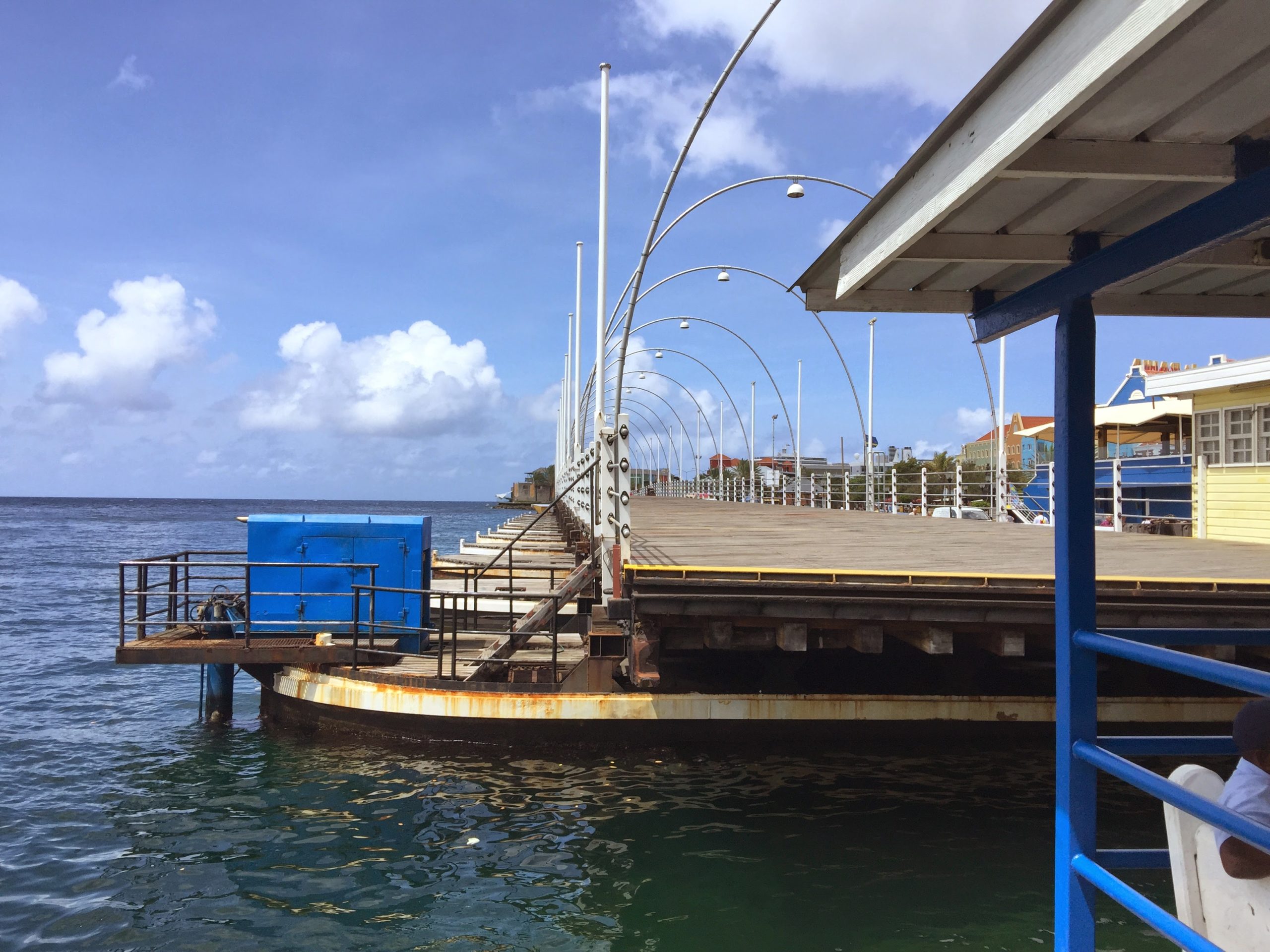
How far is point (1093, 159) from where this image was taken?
112 inches

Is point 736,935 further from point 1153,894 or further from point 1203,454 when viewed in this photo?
point 1203,454

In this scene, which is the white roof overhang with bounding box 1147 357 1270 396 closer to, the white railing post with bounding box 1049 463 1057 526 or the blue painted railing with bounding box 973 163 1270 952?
the white railing post with bounding box 1049 463 1057 526

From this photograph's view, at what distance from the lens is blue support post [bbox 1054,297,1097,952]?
3.16m

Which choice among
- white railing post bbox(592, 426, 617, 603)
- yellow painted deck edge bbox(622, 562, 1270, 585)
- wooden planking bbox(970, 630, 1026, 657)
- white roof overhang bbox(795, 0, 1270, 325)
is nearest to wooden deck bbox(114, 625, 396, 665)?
white railing post bbox(592, 426, 617, 603)

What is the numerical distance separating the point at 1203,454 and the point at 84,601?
32.5 meters

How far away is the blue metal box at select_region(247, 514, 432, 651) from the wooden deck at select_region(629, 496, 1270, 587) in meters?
3.18

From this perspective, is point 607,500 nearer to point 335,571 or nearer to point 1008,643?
point 1008,643

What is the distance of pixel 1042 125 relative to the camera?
2482 millimetres

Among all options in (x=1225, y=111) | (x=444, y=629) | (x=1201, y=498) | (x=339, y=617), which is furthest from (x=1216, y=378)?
(x=1225, y=111)

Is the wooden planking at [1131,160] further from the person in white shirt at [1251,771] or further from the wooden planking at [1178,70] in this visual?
the person in white shirt at [1251,771]

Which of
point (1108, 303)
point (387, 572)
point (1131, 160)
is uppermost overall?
point (1131, 160)

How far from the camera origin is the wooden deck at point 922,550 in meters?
9.25

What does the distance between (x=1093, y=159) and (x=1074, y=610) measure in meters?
1.53

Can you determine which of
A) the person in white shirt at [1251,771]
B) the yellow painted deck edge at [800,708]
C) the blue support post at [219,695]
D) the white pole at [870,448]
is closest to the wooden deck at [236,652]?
the blue support post at [219,695]
